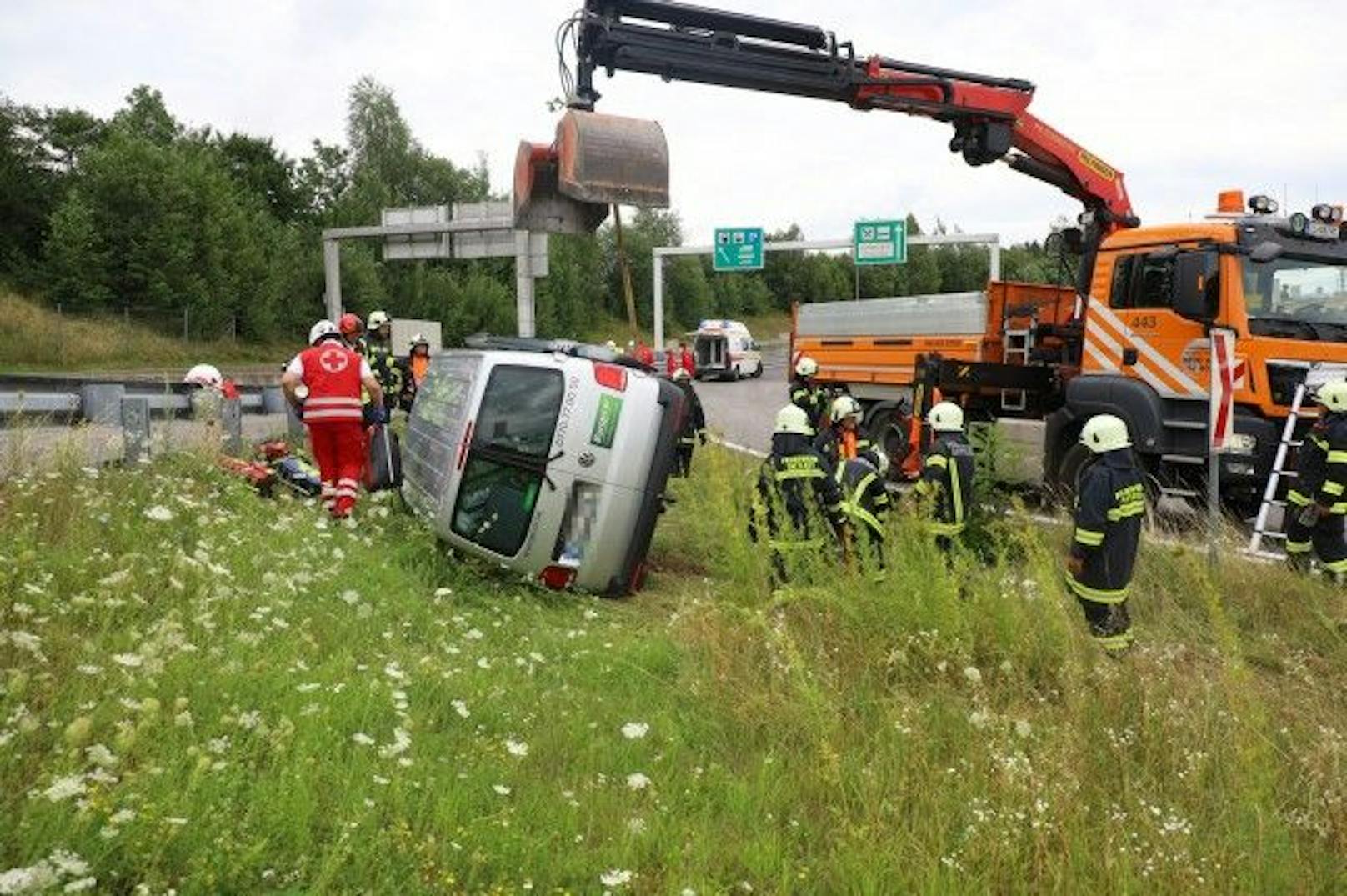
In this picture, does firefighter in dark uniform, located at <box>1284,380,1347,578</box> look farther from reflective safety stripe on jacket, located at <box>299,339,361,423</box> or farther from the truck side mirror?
reflective safety stripe on jacket, located at <box>299,339,361,423</box>

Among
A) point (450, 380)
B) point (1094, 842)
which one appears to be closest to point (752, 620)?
point (1094, 842)

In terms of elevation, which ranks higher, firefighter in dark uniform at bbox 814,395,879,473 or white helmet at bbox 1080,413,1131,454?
white helmet at bbox 1080,413,1131,454

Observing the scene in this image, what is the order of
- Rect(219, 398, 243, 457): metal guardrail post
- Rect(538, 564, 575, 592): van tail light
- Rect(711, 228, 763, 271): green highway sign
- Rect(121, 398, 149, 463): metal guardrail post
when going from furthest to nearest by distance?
Rect(711, 228, 763, 271): green highway sign, Rect(219, 398, 243, 457): metal guardrail post, Rect(121, 398, 149, 463): metal guardrail post, Rect(538, 564, 575, 592): van tail light

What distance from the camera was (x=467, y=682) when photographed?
406 centimetres

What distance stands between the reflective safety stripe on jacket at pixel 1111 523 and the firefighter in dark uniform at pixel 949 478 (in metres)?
1.08

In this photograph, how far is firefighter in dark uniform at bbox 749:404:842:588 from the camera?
617 centimetres

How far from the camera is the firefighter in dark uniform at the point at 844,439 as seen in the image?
8.53 meters

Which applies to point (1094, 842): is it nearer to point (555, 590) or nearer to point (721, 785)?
point (721, 785)

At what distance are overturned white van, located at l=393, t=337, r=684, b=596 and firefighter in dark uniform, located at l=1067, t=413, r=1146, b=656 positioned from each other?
2.42 meters

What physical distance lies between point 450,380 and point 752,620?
324 cm

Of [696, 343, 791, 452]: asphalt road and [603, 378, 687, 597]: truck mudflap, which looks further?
[696, 343, 791, 452]: asphalt road

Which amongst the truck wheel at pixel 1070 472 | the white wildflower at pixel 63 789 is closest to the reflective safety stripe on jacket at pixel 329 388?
the white wildflower at pixel 63 789

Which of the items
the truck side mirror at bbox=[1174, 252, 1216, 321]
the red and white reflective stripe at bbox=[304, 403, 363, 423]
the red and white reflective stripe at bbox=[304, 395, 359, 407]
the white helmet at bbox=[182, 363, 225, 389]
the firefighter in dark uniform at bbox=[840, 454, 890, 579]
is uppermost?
the truck side mirror at bbox=[1174, 252, 1216, 321]

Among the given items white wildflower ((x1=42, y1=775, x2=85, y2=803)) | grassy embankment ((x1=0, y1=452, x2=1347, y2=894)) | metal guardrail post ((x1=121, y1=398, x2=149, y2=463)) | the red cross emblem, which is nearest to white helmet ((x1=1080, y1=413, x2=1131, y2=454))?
grassy embankment ((x1=0, y1=452, x2=1347, y2=894))
